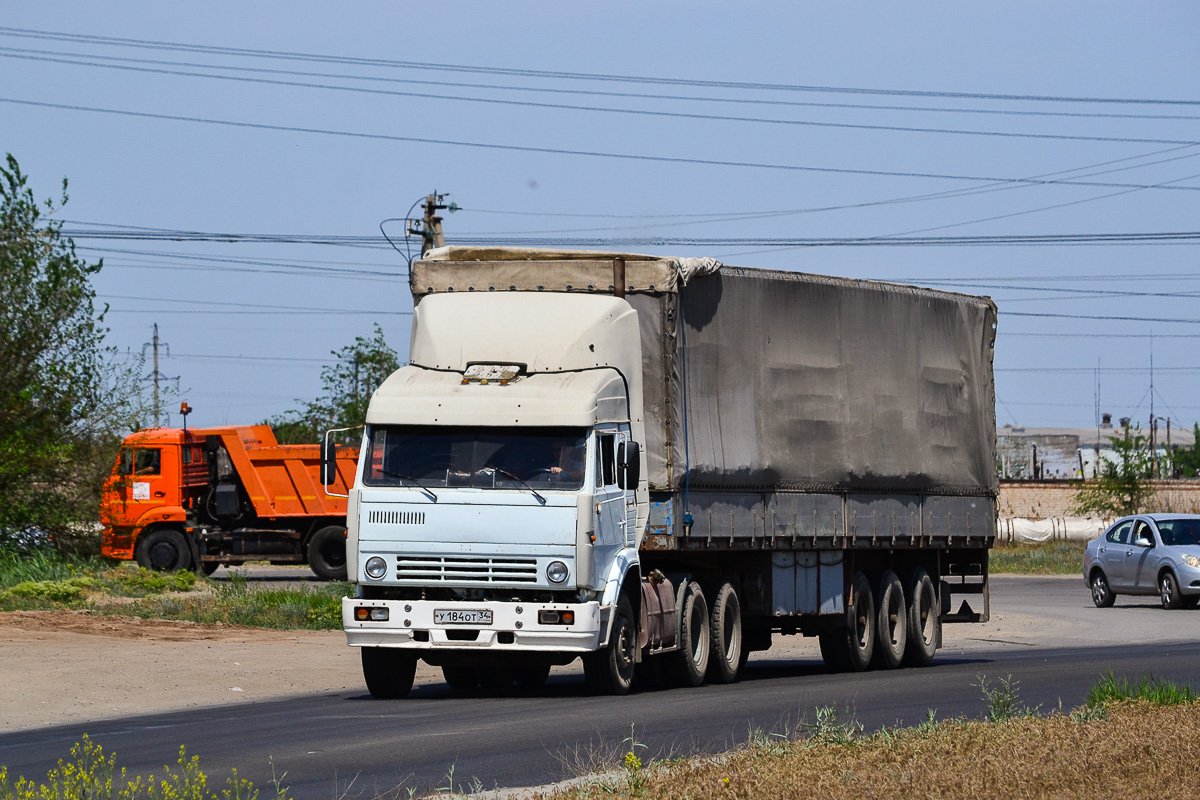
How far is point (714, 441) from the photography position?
17.0 m

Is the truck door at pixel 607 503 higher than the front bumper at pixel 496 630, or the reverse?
the truck door at pixel 607 503

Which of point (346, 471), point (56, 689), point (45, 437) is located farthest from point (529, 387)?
point (346, 471)

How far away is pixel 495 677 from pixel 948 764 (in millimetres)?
8994

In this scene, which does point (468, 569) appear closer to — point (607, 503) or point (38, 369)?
point (607, 503)

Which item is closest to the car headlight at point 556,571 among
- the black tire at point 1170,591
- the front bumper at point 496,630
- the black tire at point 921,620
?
the front bumper at point 496,630

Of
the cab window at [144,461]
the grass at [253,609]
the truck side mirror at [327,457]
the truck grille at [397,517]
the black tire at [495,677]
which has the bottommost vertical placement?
the black tire at [495,677]

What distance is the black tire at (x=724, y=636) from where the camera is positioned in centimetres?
1711

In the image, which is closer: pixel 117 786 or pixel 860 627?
pixel 117 786

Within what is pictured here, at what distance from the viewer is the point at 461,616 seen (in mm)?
13898

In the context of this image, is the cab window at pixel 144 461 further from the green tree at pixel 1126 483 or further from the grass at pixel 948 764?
the green tree at pixel 1126 483

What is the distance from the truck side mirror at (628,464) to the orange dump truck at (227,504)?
20.6 meters

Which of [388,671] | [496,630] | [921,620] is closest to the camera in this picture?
[496,630]

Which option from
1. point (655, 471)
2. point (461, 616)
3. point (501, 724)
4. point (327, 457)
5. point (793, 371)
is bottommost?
point (501, 724)

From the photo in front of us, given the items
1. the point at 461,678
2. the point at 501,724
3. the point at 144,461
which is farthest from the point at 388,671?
the point at 144,461
